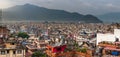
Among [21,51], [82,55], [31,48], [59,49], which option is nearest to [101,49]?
[82,55]

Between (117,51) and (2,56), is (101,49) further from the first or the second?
(2,56)

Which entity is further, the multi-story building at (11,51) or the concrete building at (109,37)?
the concrete building at (109,37)

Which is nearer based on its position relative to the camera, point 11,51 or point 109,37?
point 11,51

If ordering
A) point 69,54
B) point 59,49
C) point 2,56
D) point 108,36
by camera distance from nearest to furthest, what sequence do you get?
point 2,56
point 69,54
point 59,49
point 108,36

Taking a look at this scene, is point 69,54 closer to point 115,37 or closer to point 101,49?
point 101,49

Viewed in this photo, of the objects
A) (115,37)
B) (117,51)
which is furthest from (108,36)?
(117,51)

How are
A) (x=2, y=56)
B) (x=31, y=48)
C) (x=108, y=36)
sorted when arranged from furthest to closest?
(x=31, y=48) < (x=108, y=36) < (x=2, y=56)

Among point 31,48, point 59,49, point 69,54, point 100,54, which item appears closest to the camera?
point 69,54

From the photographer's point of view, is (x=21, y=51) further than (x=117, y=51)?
No

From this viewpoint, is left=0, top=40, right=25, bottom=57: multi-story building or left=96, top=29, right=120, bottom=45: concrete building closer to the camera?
left=0, top=40, right=25, bottom=57: multi-story building
